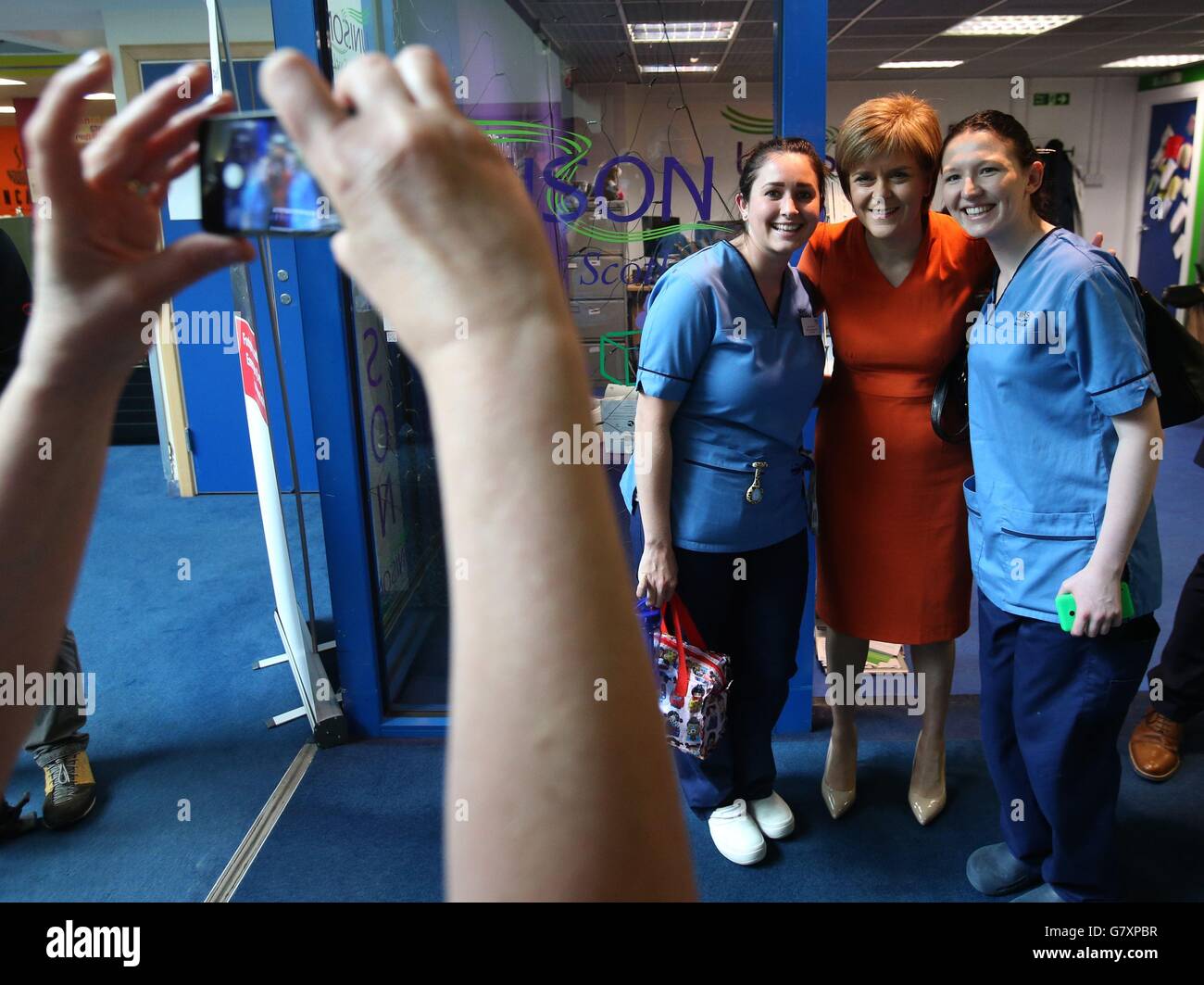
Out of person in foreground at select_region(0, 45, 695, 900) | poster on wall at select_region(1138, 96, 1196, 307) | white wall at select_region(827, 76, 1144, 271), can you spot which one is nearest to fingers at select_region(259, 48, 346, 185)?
person in foreground at select_region(0, 45, 695, 900)

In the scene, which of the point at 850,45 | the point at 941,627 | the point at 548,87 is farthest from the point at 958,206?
the point at 850,45

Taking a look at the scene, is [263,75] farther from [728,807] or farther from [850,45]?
[850,45]

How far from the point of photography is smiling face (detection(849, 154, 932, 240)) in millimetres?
2018

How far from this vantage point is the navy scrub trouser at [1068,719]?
181 centimetres

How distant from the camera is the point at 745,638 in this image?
2342 mm

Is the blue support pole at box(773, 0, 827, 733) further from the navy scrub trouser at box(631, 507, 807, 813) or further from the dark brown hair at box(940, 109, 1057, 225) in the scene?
the navy scrub trouser at box(631, 507, 807, 813)

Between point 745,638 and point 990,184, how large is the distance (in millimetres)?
1210

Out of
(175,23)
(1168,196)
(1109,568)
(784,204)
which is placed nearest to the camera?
(1109,568)

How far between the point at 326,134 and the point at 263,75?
35 millimetres

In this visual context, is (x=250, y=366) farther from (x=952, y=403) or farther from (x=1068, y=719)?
(x=1068, y=719)

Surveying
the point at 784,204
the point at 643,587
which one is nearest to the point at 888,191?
the point at 784,204

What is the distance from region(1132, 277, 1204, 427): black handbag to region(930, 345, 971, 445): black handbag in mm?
372

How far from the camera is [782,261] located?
209cm

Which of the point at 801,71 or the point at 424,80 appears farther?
the point at 801,71
